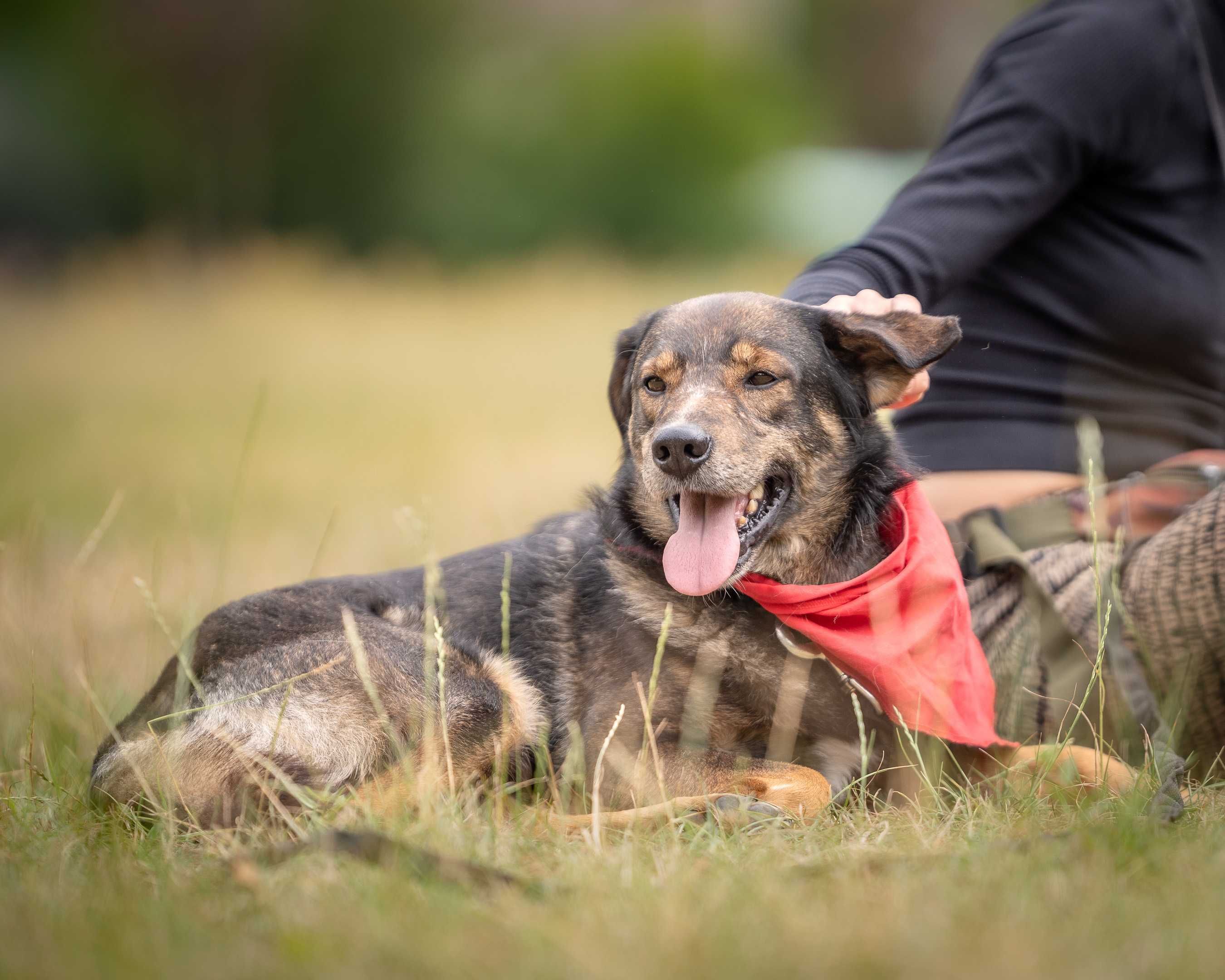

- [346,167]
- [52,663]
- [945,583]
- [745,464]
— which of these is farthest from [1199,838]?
[346,167]

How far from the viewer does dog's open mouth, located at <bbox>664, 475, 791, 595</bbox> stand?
282 centimetres

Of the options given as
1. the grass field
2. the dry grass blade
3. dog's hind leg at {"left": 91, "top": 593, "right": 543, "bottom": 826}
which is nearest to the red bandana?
the grass field

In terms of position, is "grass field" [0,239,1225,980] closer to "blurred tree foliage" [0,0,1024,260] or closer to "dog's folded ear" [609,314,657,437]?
"dog's folded ear" [609,314,657,437]

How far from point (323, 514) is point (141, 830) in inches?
196

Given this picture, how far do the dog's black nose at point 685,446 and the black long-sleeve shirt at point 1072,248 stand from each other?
2.31 ft

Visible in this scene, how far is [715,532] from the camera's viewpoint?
2.89 metres

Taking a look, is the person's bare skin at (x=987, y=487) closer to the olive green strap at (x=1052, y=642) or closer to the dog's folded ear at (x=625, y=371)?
the olive green strap at (x=1052, y=642)

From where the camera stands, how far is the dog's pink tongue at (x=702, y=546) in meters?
2.81

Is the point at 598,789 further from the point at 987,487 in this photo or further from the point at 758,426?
the point at 987,487

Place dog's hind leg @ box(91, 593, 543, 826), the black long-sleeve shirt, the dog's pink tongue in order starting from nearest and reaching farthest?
dog's hind leg @ box(91, 593, 543, 826) < the dog's pink tongue < the black long-sleeve shirt

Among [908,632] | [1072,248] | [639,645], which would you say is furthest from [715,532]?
[1072,248]

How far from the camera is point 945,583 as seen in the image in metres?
2.86

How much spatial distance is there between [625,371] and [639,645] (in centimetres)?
91

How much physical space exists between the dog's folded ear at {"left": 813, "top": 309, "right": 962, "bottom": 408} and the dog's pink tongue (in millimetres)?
551
